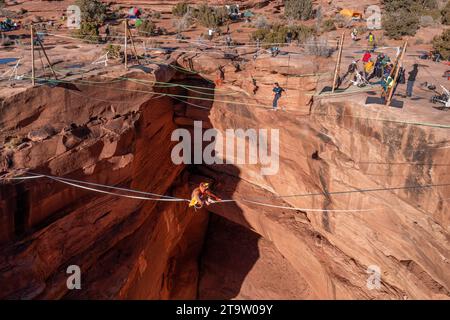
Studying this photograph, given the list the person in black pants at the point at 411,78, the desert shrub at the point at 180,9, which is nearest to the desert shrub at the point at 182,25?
the desert shrub at the point at 180,9

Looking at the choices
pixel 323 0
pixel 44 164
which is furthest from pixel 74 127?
pixel 323 0

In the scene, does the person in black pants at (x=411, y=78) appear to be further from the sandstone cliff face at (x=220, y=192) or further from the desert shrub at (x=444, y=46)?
the desert shrub at (x=444, y=46)

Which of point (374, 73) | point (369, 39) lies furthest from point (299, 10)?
point (374, 73)

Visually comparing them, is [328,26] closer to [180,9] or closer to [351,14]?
[351,14]

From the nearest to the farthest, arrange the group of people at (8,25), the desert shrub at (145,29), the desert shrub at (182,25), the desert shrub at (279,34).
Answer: the desert shrub at (279,34)
the group of people at (8,25)
the desert shrub at (145,29)
the desert shrub at (182,25)

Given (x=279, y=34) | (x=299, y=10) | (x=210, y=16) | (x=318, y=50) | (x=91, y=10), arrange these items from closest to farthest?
(x=318, y=50), (x=279, y=34), (x=210, y=16), (x=91, y=10), (x=299, y=10)

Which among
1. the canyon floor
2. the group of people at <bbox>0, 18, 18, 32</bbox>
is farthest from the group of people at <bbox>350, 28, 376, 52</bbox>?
the group of people at <bbox>0, 18, 18, 32</bbox>
